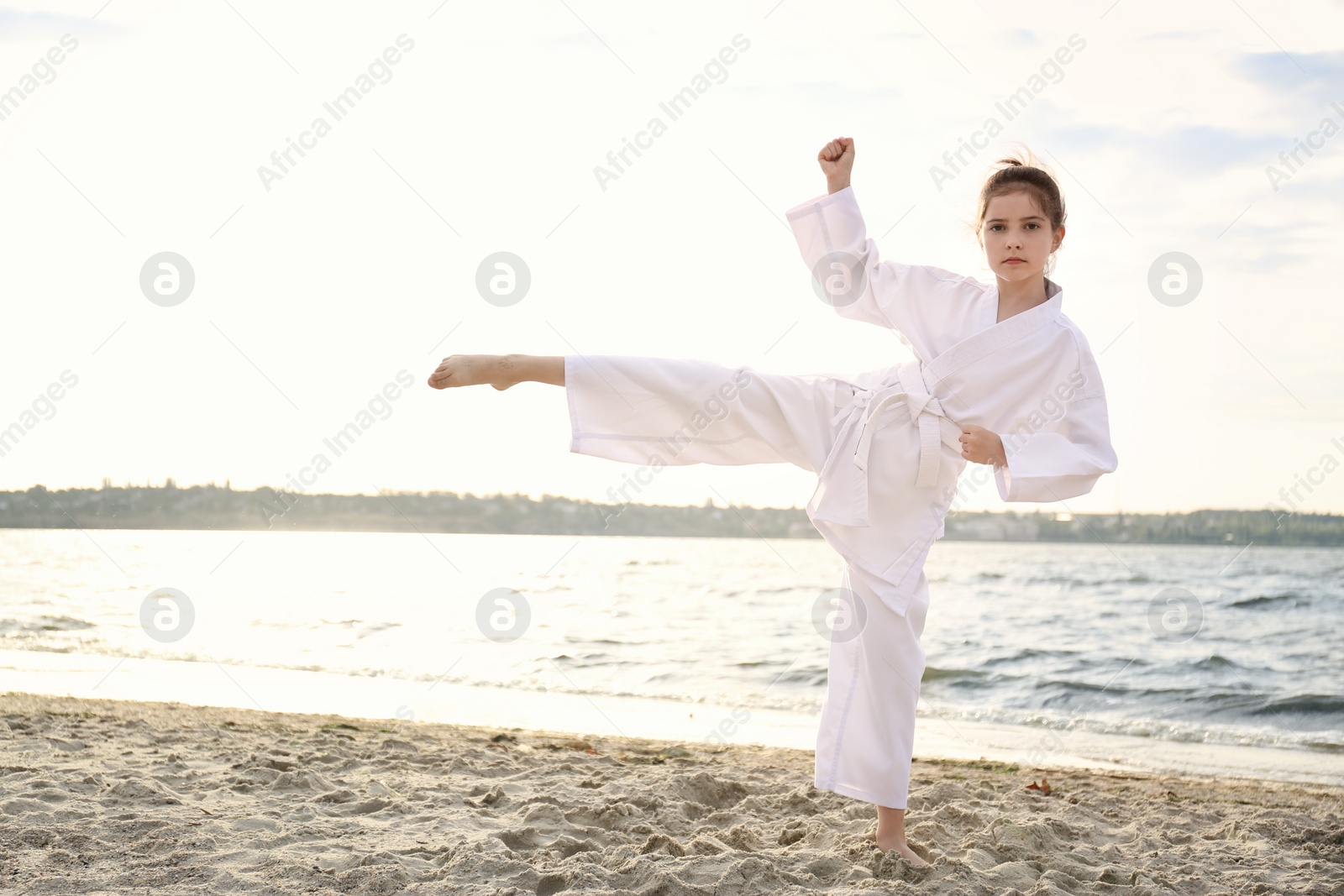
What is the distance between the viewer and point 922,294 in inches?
117

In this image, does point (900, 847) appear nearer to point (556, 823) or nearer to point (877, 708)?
point (877, 708)

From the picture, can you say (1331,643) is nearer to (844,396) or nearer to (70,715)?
(844,396)

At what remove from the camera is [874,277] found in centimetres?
300

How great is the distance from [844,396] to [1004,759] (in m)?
2.83

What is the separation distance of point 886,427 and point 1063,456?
49 cm

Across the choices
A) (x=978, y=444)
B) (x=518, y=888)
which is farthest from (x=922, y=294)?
(x=518, y=888)

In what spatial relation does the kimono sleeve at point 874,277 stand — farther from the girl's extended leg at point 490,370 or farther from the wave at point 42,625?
the wave at point 42,625

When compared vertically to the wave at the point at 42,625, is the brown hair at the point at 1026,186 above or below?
above

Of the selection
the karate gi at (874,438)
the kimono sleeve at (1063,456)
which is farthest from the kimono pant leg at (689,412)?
the kimono sleeve at (1063,456)

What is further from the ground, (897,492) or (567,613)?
(897,492)

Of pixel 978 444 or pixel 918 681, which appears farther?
pixel 918 681

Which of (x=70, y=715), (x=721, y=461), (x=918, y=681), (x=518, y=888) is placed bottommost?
(x=70, y=715)

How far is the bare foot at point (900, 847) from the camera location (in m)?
2.65

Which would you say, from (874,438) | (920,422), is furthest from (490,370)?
(920,422)
